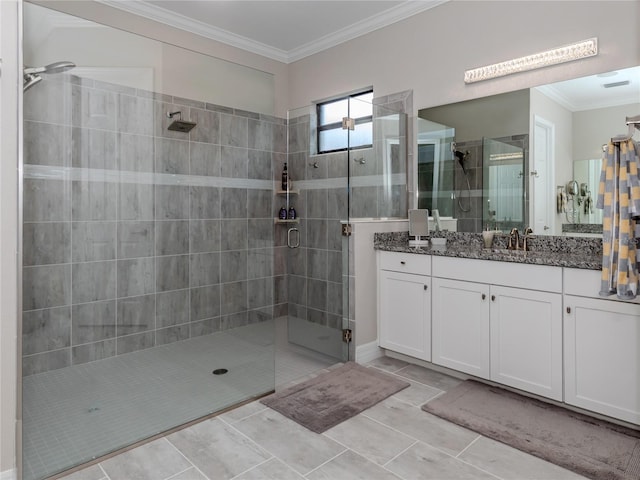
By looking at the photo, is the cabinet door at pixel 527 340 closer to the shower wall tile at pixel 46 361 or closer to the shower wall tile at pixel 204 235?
the shower wall tile at pixel 204 235

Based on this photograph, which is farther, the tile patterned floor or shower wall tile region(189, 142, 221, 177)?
shower wall tile region(189, 142, 221, 177)

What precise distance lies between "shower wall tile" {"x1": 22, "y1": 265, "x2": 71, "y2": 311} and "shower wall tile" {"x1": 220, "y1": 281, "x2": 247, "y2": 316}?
844mm

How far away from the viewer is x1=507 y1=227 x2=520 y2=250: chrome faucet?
2908 millimetres

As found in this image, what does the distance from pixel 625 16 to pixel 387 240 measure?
80.2 inches

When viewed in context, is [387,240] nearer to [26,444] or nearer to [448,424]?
[448,424]

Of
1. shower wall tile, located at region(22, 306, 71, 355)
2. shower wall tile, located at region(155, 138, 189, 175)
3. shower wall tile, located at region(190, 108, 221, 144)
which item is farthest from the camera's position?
shower wall tile, located at region(190, 108, 221, 144)

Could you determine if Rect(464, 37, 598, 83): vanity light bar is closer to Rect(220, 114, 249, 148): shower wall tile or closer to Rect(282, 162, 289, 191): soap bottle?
Rect(282, 162, 289, 191): soap bottle

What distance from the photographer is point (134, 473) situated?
181cm

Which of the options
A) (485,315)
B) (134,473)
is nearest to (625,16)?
(485,315)

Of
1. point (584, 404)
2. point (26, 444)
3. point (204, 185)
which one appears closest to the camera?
point (26, 444)

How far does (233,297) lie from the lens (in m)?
2.61

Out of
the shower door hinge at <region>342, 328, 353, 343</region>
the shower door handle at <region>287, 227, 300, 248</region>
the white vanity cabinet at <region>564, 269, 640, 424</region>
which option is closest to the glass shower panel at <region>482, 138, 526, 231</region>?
the white vanity cabinet at <region>564, 269, 640, 424</region>

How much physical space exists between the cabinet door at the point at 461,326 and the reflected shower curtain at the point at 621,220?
2.31 feet

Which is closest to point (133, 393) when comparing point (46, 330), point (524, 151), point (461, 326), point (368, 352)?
point (46, 330)
